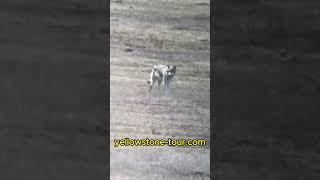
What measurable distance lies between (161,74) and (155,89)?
0.06 m

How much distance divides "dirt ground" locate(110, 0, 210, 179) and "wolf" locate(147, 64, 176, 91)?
2 cm

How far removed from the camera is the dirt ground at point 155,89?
1.16 m

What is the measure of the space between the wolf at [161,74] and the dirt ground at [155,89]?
2cm

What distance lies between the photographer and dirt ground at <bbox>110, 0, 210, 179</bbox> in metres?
1.16
